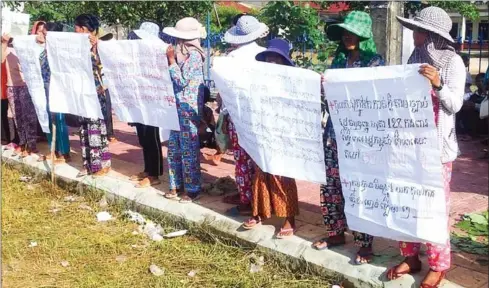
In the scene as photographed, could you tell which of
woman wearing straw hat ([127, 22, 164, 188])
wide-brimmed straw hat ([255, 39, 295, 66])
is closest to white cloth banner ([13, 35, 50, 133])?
woman wearing straw hat ([127, 22, 164, 188])

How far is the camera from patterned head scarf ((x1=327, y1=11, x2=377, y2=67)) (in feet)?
11.3

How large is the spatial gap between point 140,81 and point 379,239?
2597 mm

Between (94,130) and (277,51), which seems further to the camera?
(94,130)

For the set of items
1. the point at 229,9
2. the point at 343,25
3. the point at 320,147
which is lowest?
the point at 229,9

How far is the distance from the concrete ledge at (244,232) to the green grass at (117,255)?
2.9 inches

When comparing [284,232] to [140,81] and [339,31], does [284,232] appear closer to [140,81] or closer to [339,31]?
[339,31]

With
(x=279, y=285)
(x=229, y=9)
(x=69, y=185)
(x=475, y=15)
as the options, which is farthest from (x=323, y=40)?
(x=229, y=9)

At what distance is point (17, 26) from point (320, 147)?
537 centimetres

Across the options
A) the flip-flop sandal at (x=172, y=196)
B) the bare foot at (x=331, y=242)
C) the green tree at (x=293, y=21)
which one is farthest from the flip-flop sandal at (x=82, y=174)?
the bare foot at (x=331, y=242)

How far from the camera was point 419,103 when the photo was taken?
3.04m

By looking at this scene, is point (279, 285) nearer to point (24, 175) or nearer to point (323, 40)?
point (24, 175)

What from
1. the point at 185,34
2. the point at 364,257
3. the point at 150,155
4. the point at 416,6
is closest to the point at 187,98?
the point at 185,34

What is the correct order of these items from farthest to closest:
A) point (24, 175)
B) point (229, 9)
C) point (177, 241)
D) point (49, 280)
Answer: point (229, 9)
point (24, 175)
point (177, 241)
point (49, 280)

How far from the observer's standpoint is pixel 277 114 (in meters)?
3.90
